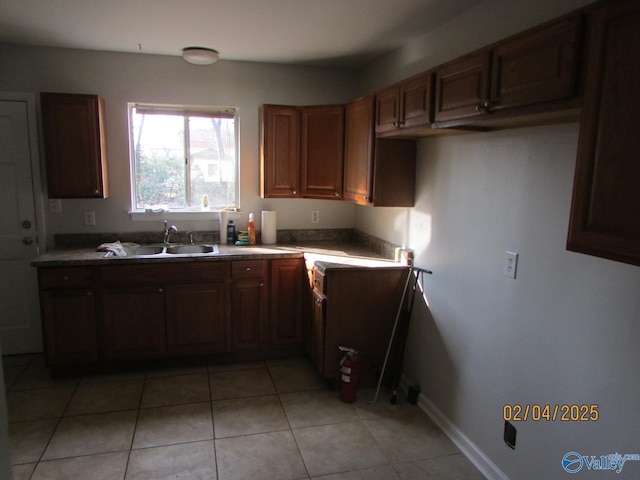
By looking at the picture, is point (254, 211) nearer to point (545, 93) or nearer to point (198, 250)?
point (198, 250)

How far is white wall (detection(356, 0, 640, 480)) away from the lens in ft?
5.32

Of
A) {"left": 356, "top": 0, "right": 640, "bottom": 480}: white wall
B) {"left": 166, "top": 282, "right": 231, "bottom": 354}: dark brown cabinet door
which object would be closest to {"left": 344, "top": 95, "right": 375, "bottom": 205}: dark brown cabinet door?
{"left": 356, "top": 0, "right": 640, "bottom": 480}: white wall

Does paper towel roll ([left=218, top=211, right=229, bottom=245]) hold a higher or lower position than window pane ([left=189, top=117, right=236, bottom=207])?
lower

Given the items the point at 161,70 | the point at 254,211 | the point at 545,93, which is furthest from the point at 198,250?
the point at 545,93

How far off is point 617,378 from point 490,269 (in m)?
0.79

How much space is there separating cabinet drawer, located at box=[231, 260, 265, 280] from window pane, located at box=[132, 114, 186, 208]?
91cm

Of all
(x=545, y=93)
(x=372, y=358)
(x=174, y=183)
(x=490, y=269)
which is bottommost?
(x=372, y=358)

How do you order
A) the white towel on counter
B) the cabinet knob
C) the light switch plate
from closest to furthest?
1. the cabinet knob
2. the light switch plate
3. the white towel on counter

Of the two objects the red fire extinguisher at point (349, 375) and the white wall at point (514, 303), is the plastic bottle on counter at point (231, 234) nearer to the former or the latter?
the red fire extinguisher at point (349, 375)

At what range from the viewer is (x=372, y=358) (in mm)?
3115

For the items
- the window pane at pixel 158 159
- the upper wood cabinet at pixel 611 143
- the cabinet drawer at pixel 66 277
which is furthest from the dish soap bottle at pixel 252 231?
the upper wood cabinet at pixel 611 143

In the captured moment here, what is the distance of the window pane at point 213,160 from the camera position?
12.6ft
